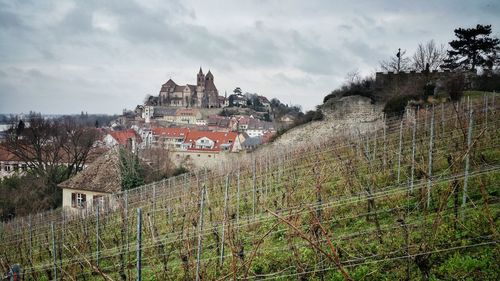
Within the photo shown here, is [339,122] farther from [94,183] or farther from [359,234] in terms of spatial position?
[359,234]

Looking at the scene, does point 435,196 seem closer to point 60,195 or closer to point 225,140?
point 60,195

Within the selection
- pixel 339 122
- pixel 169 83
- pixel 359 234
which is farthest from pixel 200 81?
pixel 359 234

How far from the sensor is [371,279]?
174 inches

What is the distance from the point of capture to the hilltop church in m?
121

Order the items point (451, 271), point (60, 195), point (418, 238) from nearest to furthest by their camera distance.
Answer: point (451, 271)
point (418, 238)
point (60, 195)

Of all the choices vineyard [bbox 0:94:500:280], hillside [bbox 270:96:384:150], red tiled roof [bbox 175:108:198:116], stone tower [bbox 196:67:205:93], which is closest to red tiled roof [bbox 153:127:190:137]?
red tiled roof [bbox 175:108:198:116]

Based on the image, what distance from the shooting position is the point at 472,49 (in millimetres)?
25984

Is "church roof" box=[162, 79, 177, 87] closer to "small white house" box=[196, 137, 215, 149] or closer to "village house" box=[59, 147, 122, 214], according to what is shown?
"small white house" box=[196, 137, 215, 149]

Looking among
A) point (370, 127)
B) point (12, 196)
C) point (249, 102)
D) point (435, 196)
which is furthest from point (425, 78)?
point (249, 102)

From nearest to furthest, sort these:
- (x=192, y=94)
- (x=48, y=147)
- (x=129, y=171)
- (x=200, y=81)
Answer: (x=129, y=171)
(x=48, y=147)
(x=192, y=94)
(x=200, y=81)

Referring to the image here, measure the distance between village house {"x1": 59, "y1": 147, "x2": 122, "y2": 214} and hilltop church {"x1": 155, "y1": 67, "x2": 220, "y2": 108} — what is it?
96.5 m

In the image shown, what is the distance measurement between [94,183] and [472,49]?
26.6 m

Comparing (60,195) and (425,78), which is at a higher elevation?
(425,78)

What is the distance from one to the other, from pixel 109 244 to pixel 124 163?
1334 centimetres
